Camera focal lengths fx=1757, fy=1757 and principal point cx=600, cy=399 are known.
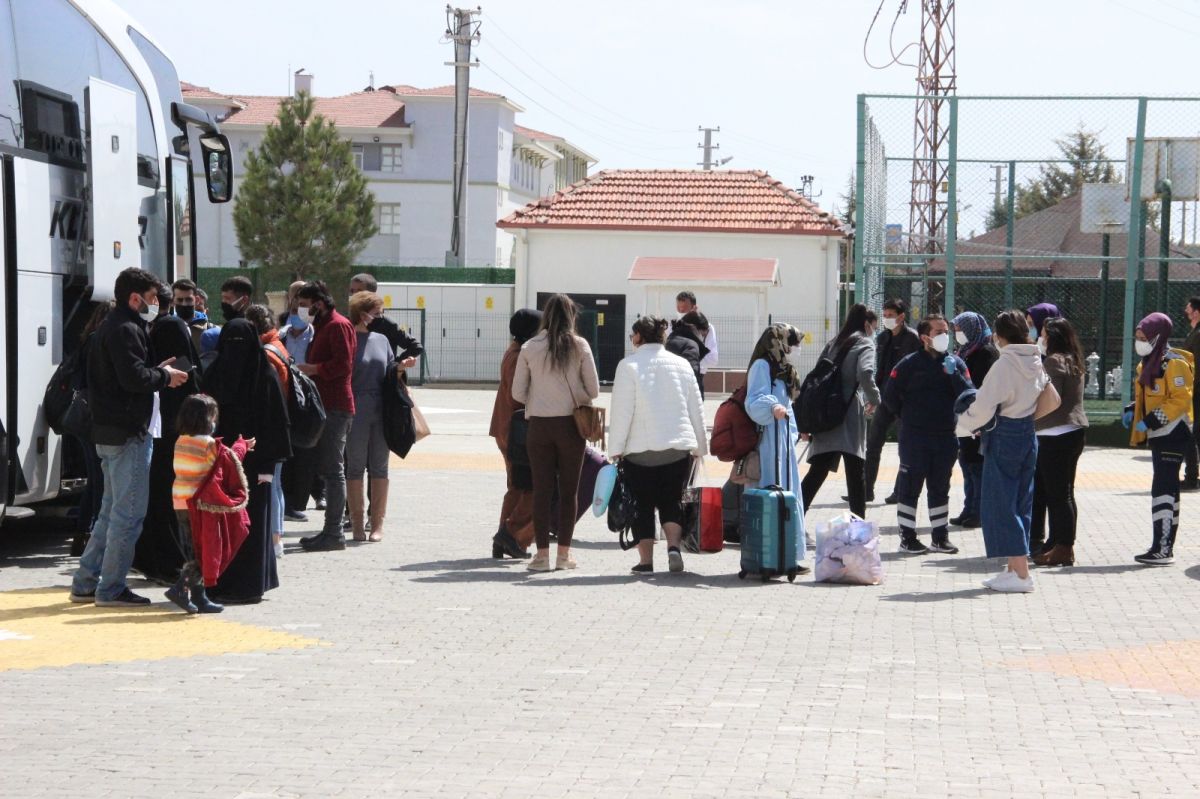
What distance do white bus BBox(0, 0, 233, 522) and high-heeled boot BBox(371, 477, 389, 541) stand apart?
2093 millimetres

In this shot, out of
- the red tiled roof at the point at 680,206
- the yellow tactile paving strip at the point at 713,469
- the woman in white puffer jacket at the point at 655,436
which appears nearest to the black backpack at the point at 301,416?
the woman in white puffer jacket at the point at 655,436

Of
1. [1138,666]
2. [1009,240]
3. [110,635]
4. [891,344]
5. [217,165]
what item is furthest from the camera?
[1009,240]

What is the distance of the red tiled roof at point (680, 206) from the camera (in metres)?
43.3

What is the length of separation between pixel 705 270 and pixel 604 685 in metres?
35.1

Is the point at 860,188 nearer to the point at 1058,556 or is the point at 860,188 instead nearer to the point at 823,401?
the point at 823,401


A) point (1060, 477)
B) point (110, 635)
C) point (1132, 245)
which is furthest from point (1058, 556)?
point (1132, 245)

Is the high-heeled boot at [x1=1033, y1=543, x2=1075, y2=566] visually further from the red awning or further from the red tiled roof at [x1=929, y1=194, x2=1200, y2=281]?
the red awning

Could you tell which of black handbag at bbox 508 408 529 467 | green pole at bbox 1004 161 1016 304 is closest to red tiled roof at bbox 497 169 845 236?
green pole at bbox 1004 161 1016 304

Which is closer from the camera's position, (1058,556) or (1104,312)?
(1058,556)

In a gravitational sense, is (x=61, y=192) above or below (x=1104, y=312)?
above

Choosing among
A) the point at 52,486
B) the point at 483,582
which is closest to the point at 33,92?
the point at 52,486

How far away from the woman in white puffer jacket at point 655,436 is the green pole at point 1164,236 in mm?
13396

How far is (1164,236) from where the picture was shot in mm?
23547

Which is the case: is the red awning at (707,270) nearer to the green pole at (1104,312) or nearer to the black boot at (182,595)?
the green pole at (1104,312)
